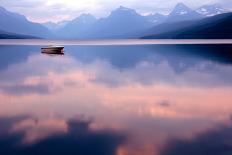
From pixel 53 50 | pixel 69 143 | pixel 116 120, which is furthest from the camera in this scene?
pixel 53 50

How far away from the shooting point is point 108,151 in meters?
18.9

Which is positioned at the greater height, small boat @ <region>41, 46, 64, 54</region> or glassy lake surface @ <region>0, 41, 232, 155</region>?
glassy lake surface @ <region>0, 41, 232, 155</region>

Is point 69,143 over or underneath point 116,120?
over

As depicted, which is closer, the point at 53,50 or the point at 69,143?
the point at 69,143

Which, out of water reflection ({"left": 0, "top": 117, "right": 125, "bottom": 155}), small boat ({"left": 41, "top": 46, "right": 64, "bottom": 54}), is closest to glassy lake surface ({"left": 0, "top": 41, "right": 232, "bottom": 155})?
water reflection ({"left": 0, "top": 117, "right": 125, "bottom": 155})

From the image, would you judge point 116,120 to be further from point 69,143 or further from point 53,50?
point 53,50

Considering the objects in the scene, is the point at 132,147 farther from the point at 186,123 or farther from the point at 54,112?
the point at 54,112

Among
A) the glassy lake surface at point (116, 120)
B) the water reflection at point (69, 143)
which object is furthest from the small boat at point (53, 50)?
the water reflection at point (69, 143)

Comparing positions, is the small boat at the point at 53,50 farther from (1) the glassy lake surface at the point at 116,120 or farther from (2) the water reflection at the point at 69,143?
(2) the water reflection at the point at 69,143

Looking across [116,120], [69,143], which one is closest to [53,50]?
[116,120]

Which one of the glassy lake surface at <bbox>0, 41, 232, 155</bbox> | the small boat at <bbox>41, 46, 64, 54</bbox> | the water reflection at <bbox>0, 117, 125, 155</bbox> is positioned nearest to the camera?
the water reflection at <bbox>0, 117, 125, 155</bbox>

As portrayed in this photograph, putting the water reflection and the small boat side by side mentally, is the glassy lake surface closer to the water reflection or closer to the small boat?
the water reflection

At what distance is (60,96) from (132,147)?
1991 cm

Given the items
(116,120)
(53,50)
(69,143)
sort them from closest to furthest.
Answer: (69,143) → (116,120) → (53,50)
